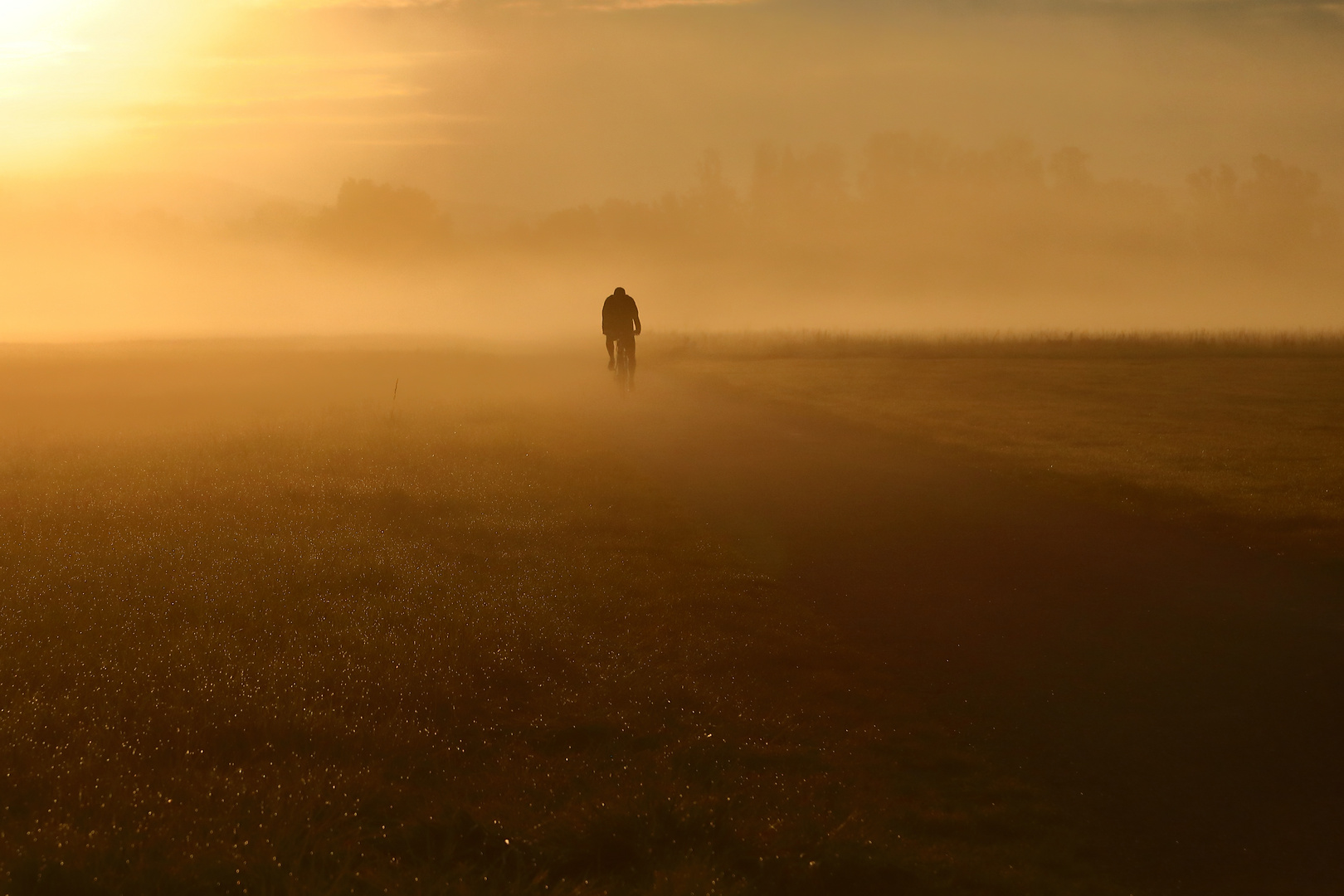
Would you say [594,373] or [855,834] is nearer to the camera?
[855,834]

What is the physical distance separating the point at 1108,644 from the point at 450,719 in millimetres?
5090

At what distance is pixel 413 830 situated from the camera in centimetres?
500

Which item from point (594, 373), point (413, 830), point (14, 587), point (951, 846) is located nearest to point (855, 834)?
point (951, 846)

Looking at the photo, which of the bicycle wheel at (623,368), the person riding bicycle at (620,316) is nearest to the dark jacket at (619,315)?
the person riding bicycle at (620,316)

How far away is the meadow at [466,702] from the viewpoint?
469 centimetres

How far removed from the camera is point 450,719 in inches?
257

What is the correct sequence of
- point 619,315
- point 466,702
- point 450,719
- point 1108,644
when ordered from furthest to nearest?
point 619,315 → point 1108,644 → point 466,702 → point 450,719

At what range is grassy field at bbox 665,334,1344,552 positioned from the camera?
1498 centimetres

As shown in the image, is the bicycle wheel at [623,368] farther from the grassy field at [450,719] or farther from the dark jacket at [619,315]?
the grassy field at [450,719]

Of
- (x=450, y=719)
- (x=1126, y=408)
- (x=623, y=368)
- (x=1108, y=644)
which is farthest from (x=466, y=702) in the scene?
(x=1126, y=408)

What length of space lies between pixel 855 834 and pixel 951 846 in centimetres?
45

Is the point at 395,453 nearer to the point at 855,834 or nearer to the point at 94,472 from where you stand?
the point at 94,472

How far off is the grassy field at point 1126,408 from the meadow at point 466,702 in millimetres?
426

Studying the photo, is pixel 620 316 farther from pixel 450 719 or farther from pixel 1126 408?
pixel 450 719
